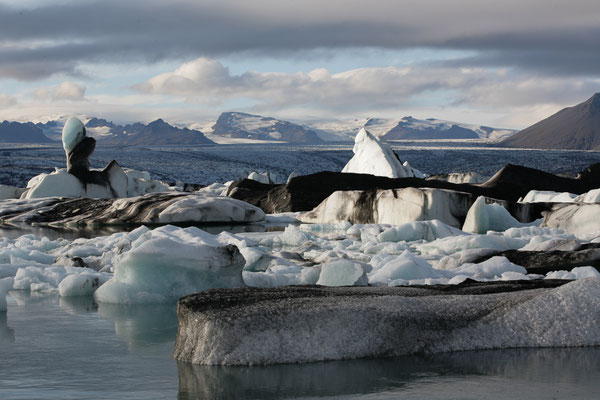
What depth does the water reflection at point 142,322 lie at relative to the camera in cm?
563

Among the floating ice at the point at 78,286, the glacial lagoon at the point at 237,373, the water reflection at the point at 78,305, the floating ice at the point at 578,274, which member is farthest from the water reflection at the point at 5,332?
the floating ice at the point at 578,274

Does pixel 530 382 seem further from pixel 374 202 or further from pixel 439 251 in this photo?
pixel 374 202

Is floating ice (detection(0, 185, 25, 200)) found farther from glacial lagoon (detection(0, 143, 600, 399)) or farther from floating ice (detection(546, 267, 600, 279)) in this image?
floating ice (detection(546, 267, 600, 279))

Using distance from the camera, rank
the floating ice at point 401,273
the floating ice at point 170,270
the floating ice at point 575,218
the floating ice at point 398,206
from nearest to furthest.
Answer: the floating ice at point 170,270
the floating ice at point 401,273
the floating ice at point 575,218
the floating ice at point 398,206

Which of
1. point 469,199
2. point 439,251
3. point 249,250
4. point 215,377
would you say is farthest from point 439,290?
point 469,199

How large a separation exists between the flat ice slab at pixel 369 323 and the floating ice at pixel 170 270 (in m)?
1.73

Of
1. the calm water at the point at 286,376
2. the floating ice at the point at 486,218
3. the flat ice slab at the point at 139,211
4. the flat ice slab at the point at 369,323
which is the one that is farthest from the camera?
the flat ice slab at the point at 139,211

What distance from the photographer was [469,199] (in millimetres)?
19062

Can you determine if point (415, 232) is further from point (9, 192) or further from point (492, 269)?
point (9, 192)

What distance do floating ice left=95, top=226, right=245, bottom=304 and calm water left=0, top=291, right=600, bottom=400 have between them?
158cm

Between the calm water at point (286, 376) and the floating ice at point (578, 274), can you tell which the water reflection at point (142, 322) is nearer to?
the calm water at point (286, 376)

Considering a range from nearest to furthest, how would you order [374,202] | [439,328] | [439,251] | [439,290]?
[439,328]
[439,290]
[439,251]
[374,202]

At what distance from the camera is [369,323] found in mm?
4707

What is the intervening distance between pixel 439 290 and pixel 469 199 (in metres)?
13.6
